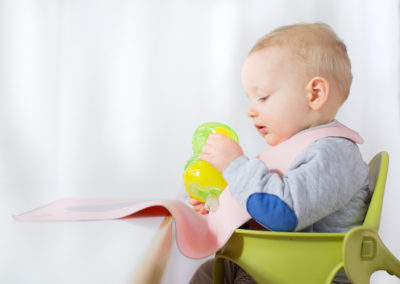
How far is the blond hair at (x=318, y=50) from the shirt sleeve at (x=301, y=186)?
128mm

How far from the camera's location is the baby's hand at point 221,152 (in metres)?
0.87

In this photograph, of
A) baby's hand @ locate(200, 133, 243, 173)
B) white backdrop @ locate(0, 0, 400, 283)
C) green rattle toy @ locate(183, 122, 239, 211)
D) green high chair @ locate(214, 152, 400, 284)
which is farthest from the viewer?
white backdrop @ locate(0, 0, 400, 283)

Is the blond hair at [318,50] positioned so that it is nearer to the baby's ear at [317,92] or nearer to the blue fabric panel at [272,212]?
the baby's ear at [317,92]

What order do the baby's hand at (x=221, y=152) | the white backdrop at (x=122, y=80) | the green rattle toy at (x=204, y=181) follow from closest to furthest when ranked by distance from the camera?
1. the baby's hand at (x=221, y=152)
2. the green rattle toy at (x=204, y=181)
3. the white backdrop at (x=122, y=80)

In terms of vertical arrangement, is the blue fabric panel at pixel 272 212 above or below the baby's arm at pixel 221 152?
below

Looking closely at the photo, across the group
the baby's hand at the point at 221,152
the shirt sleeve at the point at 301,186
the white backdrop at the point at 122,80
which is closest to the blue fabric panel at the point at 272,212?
the shirt sleeve at the point at 301,186

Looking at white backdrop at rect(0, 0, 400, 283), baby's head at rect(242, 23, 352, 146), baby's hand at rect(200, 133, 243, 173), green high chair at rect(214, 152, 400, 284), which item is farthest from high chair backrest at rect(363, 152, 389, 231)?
white backdrop at rect(0, 0, 400, 283)

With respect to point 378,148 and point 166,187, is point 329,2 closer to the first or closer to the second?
point 378,148

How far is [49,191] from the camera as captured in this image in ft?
4.93

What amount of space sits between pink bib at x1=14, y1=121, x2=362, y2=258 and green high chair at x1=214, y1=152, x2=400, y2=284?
47 mm

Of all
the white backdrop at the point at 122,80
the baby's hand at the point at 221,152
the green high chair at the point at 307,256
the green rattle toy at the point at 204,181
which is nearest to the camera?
the green high chair at the point at 307,256

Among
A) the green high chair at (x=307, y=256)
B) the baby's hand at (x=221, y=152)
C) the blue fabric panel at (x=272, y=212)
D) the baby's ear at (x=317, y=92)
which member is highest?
the baby's ear at (x=317, y=92)

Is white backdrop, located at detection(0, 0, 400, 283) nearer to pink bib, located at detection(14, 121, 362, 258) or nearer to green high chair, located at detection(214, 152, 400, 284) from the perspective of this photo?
pink bib, located at detection(14, 121, 362, 258)

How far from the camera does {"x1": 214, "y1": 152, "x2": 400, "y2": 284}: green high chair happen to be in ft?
2.47
